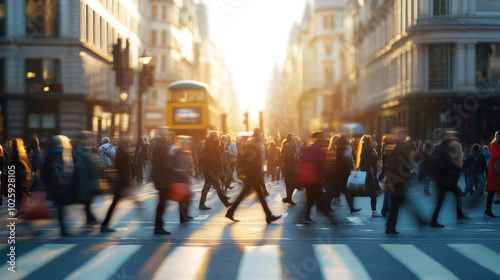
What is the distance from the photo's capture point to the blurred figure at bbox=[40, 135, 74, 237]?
39.0 feet

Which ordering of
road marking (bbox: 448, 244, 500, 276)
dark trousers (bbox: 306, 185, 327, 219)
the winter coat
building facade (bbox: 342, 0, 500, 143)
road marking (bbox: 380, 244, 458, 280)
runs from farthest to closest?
building facade (bbox: 342, 0, 500, 143) → the winter coat → dark trousers (bbox: 306, 185, 327, 219) → road marking (bbox: 448, 244, 500, 276) → road marking (bbox: 380, 244, 458, 280)

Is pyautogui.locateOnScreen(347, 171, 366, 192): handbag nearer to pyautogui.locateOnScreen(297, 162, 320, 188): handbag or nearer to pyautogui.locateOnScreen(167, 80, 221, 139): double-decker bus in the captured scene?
pyautogui.locateOnScreen(297, 162, 320, 188): handbag

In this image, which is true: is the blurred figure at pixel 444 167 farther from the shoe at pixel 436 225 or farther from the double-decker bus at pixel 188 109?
the double-decker bus at pixel 188 109

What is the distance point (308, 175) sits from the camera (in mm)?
12469

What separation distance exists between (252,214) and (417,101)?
2998 cm

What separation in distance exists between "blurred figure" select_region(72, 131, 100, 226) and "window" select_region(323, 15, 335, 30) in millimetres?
84968

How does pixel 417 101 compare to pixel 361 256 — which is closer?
pixel 361 256

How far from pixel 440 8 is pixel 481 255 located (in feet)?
117

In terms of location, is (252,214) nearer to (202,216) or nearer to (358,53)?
(202,216)

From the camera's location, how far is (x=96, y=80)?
4766 centimetres

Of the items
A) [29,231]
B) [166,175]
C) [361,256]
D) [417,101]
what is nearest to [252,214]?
[166,175]

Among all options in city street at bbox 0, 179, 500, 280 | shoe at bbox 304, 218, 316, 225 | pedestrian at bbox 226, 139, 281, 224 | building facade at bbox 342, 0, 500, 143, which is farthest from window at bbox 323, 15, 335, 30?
shoe at bbox 304, 218, 316, 225

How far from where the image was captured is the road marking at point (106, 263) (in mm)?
8289

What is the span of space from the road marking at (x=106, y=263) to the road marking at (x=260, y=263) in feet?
5.26
